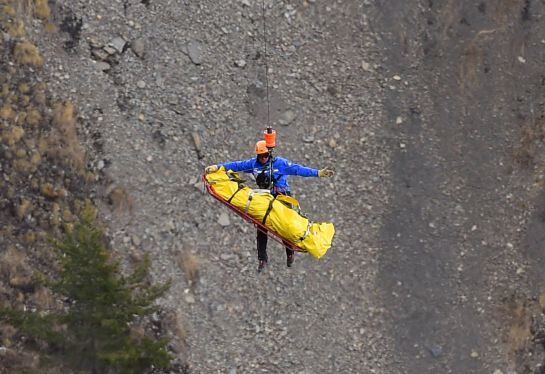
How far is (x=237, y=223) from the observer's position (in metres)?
22.2

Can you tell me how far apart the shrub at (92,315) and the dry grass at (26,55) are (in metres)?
6.81

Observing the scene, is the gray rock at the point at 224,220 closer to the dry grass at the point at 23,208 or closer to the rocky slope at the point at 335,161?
the rocky slope at the point at 335,161

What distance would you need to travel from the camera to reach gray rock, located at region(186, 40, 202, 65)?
76.7 feet

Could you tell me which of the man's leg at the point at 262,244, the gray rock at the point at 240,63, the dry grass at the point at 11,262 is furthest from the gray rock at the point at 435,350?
the dry grass at the point at 11,262

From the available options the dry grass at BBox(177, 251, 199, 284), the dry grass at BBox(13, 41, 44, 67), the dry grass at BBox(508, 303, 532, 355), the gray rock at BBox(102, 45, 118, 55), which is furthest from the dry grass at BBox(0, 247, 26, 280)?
the dry grass at BBox(508, 303, 532, 355)

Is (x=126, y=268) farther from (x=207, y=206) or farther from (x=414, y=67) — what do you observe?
(x=414, y=67)

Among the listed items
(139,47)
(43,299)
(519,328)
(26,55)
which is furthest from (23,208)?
(519,328)

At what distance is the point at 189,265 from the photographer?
847 inches

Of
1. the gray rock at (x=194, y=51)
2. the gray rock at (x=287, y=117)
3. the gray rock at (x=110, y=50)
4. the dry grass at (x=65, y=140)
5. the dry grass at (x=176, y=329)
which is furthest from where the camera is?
the gray rock at (x=287, y=117)

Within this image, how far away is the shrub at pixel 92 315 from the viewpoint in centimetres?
1614

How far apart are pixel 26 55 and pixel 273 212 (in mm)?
11597

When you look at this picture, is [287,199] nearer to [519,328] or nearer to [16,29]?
[16,29]

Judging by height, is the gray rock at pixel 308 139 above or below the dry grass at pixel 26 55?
below

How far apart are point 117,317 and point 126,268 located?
13.7 feet
